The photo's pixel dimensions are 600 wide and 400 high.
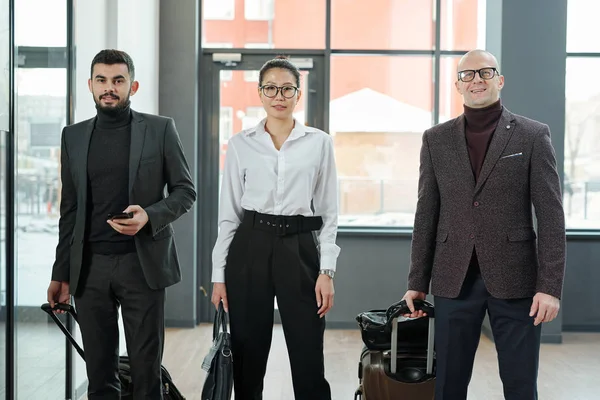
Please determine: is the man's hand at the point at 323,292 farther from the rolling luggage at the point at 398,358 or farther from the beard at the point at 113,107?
the beard at the point at 113,107

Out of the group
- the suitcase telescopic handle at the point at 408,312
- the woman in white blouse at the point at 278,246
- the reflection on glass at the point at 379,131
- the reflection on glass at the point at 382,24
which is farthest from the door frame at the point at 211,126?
the woman in white blouse at the point at 278,246

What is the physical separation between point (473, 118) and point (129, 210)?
1.29 meters

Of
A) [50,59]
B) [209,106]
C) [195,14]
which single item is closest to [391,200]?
[209,106]

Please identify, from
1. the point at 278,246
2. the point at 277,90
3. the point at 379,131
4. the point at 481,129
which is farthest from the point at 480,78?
the point at 379,131

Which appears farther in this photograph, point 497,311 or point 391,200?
point 391,200

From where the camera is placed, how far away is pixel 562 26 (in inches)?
214

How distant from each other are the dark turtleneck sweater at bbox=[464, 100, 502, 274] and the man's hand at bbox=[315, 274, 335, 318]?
66cm

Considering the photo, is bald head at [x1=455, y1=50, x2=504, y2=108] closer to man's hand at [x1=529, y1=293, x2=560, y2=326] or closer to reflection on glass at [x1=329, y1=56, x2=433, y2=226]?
man's hand at [x1=529, y1=293, x2=560, y2=326]

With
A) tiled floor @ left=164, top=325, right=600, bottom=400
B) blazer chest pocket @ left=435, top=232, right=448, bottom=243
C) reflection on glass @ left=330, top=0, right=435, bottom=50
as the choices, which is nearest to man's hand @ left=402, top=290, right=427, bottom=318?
blazer chest pocket @ left=435, top=232, right=448, bottom=243

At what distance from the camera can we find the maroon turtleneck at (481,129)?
249 cm

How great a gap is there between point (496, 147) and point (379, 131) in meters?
3.92

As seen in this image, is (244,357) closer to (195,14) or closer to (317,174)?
(317,174)

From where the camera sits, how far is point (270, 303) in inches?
101

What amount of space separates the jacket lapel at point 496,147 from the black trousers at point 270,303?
0.66 meters
